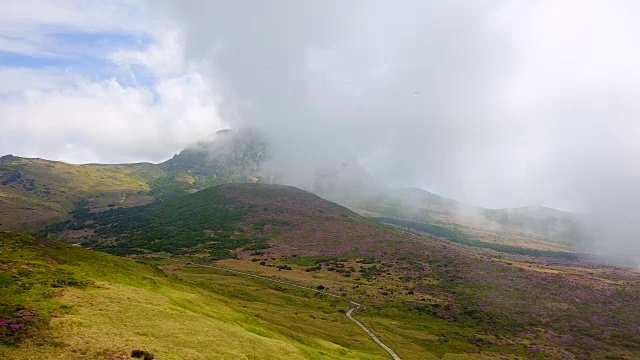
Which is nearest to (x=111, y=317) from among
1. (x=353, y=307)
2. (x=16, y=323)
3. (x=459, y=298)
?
(x=16, y=323)

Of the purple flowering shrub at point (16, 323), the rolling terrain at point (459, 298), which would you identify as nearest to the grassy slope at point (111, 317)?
the purple flowering shrub at point (16, 323)

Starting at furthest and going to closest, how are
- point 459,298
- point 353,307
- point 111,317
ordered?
point 459,298
point 353,307
point 111,317

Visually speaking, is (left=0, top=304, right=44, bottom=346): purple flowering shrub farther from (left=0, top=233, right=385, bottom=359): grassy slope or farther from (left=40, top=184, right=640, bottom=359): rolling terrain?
(left=40, top=184, right=640, bottom=359): rolling terrain

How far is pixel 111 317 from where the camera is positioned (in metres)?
42.4

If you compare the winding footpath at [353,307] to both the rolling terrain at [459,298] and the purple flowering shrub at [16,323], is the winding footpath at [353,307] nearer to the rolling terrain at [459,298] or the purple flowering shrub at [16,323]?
the rolling terrain at [459,298]

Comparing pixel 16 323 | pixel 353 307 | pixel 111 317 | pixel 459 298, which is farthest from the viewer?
pixel 459 298

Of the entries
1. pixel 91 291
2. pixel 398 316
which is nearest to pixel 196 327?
pixel 91 291

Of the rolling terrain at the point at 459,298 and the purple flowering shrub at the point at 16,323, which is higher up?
the purple flowering shrub at the point at 16,323

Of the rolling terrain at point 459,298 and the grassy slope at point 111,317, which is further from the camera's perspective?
the rolling terrain at point 459,298

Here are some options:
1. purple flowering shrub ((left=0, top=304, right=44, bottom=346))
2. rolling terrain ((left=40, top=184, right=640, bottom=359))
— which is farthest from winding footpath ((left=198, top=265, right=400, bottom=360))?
purple flowering shrub ((left=0, top=304, right=44, bottom=346))

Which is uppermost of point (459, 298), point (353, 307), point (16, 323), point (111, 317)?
point (16, 323)

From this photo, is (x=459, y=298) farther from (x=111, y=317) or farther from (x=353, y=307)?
(x=111, y=317)

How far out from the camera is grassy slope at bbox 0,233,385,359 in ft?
119

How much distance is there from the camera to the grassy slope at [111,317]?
119 feet
